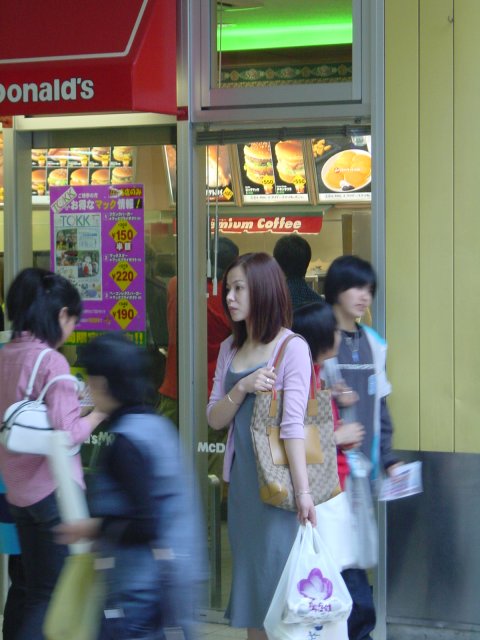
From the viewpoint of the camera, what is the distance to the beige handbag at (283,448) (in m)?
4.20

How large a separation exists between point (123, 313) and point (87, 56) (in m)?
1.39

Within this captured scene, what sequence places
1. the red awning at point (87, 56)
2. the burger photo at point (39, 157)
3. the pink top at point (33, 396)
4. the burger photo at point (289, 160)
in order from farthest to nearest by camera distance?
the burger photo at point (39, 157) < the burger photo at point (289, 160) < the red awning at point (87, 56) < the pink top at point (33, 396)

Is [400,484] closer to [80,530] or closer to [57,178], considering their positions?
[80,530]

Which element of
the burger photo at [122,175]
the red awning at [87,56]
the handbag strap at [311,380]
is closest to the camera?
the handbag strap at [311,380]

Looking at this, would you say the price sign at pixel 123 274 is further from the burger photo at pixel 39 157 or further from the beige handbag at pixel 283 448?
the beige handbag at pixel 283 448

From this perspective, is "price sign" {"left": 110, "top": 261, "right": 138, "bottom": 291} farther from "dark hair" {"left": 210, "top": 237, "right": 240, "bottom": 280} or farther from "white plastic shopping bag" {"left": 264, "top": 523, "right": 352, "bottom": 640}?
"white plastic shopping bag" {"left": 264, "top": 523, "right": 352, "bottom": 640}

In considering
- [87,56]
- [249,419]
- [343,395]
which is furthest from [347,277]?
[87,56]

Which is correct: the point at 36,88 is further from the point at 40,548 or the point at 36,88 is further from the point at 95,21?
the point at 40,548

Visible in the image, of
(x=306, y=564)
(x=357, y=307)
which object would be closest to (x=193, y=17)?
(x=357, y=307)

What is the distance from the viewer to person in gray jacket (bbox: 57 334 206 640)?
3158 millimetres

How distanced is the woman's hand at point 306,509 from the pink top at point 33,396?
2.78 ft

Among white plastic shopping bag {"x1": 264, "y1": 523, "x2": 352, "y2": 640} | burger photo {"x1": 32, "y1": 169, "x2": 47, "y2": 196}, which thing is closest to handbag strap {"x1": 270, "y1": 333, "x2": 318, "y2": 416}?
white plastic shopping bag {"x1": 264, "y1": 523, "x2": 352, "y2": 640}

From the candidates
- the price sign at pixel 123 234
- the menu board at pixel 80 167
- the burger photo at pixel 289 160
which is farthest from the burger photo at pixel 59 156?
the burger photo at pixel 289 160

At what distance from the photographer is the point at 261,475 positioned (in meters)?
4.21
